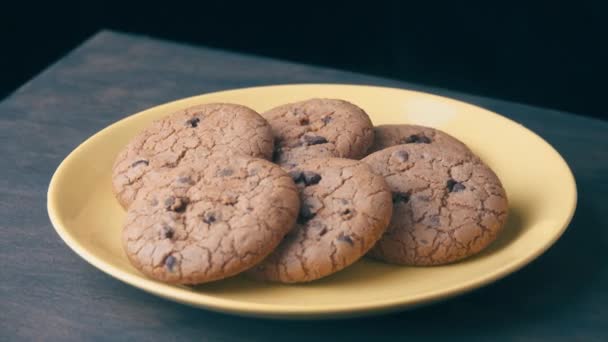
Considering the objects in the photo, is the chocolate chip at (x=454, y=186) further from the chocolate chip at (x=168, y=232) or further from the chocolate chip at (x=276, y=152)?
the chocolate chip at (x=168, y=232)

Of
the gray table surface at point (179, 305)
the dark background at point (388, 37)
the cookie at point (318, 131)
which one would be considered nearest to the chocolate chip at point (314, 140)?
the cookie at point (318, 131)

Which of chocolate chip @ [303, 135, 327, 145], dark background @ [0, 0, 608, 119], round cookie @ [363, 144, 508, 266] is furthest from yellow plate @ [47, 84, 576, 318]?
dark background @ [0, 0, 608, 119]

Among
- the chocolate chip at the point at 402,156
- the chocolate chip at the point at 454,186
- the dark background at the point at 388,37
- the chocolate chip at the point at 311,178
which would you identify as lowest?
the dark background at the point at 388,37

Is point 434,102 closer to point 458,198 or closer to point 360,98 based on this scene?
point 360,98

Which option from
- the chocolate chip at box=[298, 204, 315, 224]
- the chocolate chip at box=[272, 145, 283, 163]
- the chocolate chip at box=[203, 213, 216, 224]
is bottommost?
the chocolate chip at box=[272, 145, 283, 163]

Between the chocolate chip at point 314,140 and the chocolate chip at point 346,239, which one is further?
the chocolate chip at point 314,140

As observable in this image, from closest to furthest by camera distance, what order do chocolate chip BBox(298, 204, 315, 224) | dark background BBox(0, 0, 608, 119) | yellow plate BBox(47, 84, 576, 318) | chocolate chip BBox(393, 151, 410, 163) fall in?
yellow plate BBox(47, 84, 576, 318) → chocolate chip BBox(298, 204, 315, 224) → chocolate chip BBox(393, 151, 410, 163) → dark background BBox(0, 0, 608, 119)

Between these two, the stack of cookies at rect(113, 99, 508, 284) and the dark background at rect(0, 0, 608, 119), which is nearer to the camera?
the stack of cookies at rect(113, 99, 508, 284)

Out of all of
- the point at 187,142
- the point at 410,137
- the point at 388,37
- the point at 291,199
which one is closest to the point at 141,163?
the point at 187,142

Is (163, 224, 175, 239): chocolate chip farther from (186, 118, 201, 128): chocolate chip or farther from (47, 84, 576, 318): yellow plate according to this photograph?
(186, 118, 201, 128): chocolate chip
